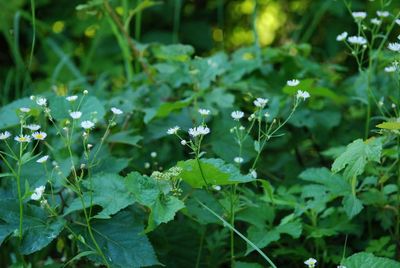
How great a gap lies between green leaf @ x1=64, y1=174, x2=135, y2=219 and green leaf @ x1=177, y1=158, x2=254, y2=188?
128 mm

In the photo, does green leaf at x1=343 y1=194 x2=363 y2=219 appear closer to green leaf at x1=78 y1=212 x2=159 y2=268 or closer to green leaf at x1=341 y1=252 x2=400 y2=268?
green leaf at x1=341 y1=252 x2=400 y2=268

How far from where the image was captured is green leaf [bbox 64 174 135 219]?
1243 mm

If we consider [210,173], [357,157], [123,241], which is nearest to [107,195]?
[123,241]

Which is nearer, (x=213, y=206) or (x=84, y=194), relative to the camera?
(x=84, y=194)

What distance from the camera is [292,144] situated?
1.97m

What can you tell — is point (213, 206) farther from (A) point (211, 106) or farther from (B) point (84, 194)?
(A) point (211, 106)

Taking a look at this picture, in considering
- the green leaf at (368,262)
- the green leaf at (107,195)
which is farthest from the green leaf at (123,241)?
the green leaf at (368,262)

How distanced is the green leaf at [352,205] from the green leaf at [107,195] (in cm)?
48

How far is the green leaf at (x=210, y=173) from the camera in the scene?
1210 mm

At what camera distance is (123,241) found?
1.29m

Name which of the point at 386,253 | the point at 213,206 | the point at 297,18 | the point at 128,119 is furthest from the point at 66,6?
the point at 386,253

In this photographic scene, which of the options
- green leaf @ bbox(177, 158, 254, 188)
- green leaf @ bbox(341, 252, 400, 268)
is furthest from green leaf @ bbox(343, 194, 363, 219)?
green leaf @ bbox(177, 158, 254, 188)

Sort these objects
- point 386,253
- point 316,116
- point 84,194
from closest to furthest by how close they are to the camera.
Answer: point 84,194
point 386,253
point 316,116

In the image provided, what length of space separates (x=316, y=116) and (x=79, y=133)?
734 millimetres
